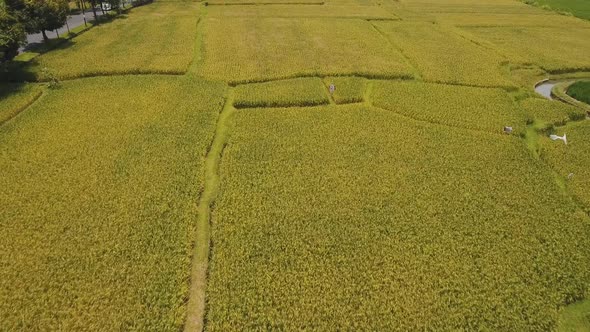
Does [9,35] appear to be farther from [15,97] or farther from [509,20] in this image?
[509,20]

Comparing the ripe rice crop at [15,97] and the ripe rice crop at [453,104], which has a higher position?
the ripe rice crop at [15,97]

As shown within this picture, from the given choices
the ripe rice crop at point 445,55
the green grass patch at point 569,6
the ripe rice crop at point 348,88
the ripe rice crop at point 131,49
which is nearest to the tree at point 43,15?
the ripe rice crop at point 131,49

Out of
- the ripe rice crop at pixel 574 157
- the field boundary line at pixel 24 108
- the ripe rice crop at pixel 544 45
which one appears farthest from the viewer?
the ripe rice crop at pixel 544 45

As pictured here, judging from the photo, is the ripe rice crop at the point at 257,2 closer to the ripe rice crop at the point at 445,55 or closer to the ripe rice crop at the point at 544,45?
the ripe rice crop at the point at 445,55

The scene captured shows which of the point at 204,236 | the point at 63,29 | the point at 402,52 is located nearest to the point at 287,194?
the point at 204,236

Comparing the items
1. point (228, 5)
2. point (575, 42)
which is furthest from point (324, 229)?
point (228, 5)

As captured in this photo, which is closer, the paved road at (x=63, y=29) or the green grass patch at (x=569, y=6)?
the paved road at (x=63, y=29)

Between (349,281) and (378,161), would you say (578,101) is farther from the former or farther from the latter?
(349,281)
